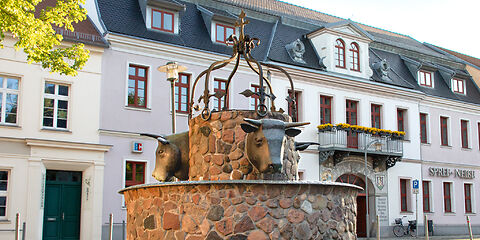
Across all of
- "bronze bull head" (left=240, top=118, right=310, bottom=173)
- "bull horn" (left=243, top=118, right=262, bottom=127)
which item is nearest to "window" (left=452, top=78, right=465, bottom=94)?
"bronze bull head" (left=240, top=118, right=310, bottom=173)

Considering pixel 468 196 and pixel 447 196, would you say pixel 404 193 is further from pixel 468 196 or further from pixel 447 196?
pixel 468 196

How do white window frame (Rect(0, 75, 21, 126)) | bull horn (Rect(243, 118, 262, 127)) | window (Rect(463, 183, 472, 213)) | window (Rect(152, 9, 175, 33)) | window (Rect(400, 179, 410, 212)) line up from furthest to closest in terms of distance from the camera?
window (Rect(463, 183, 472, 213))
window (Rect(400, 179, 410, 212))
window (Rect(152, 9, 175, 33))
white window frame (Rect(0, 75, 21, 126))
bull horn (Rect(243, 118, 262, 127))

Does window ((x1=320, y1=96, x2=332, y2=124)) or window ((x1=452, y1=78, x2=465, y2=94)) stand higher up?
window ((x1=452, y1=78, x2=465, y2=94))

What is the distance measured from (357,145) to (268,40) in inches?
265

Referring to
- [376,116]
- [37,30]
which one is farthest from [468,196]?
[37,30]

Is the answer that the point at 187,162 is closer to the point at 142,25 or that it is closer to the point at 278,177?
the point at 278,177

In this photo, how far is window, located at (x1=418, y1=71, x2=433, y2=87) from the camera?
110 ft

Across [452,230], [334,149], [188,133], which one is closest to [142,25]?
[334,149]

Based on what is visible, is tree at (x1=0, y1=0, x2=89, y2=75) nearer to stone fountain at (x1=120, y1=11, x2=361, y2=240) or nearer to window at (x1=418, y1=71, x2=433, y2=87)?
stone fountain at (x1=120, y1=11, x2=361, y2=240)

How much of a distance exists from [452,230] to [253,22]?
52.4 ft

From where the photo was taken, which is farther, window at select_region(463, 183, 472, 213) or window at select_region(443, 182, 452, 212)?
window at select_region(463, 183, 472, 213)

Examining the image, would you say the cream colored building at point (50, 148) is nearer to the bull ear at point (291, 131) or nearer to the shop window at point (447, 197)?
the bull ear at point (291, 131)

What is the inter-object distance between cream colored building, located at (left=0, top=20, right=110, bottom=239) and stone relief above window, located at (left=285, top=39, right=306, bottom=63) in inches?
382

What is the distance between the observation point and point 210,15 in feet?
83.4
